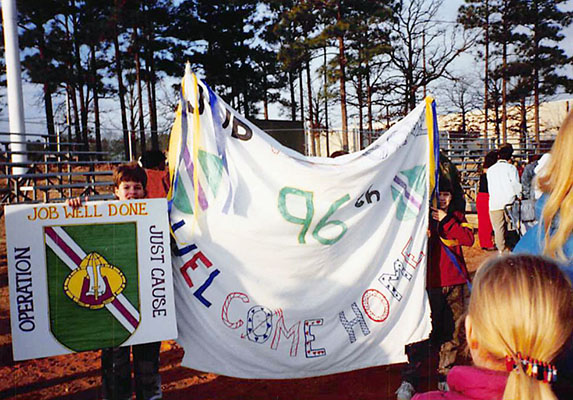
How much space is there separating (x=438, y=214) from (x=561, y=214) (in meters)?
2.00

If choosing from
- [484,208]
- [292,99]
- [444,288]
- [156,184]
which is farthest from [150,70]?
[444,288]

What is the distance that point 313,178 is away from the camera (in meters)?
3.29

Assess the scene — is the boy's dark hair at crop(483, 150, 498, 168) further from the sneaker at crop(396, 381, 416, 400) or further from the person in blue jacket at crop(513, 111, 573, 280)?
the person in blue jacket at crop(513, 111, 573, 280)

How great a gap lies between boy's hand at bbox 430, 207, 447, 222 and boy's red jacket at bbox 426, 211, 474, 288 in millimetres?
27

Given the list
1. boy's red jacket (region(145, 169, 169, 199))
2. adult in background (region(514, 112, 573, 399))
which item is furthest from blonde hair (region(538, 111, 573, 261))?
boy's red jacket (region(145, 169, 169, 199))

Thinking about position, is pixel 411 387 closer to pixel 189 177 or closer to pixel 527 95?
pixel 189 177

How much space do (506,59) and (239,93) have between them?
16.7 m

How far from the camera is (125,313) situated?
2.85 meters

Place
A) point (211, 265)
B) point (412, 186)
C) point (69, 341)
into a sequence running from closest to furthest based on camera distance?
1. point (69, 341)
2. point (211, 265)
3. point (412, 186)

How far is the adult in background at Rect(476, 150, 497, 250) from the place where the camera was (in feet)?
26.2

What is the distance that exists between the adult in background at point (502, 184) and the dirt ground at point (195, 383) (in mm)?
4155

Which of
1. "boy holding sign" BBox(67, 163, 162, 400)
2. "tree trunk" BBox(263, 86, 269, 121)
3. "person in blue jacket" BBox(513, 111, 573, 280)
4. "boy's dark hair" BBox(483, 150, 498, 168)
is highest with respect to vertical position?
"tree trunk" BBox(263, 86, 269, 121)

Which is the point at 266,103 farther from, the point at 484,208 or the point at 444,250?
the point at 444,250

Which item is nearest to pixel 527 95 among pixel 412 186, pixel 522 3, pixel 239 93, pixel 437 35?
pixel 522 3
